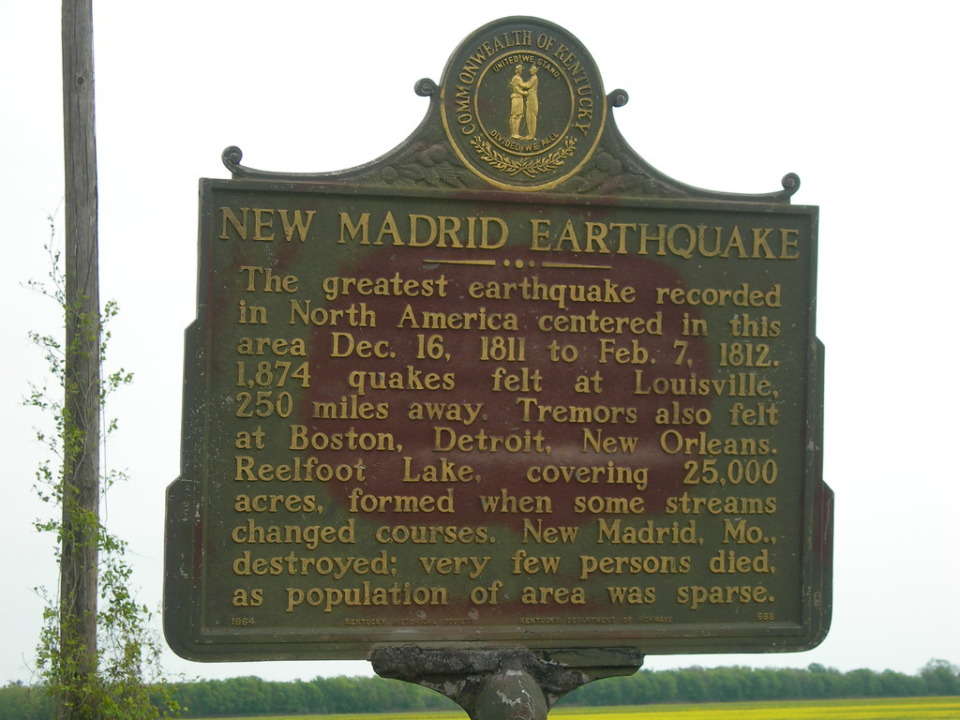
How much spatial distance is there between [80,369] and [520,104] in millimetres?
4160

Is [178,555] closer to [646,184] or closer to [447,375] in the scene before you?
[447,375]

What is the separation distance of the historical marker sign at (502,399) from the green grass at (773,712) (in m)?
4.70

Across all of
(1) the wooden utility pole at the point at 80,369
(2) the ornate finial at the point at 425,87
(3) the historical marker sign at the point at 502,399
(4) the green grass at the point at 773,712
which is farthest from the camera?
(4) the green grass at the point at 773,712

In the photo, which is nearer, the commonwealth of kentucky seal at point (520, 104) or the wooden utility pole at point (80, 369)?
the commonwealth of kentucky seal at point (520, 104)

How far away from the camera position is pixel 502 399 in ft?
28.4

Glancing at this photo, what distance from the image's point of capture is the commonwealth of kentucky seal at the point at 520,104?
883 centimetres

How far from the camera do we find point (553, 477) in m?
8.67

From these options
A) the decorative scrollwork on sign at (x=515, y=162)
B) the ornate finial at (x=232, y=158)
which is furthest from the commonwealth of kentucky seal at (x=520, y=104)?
the ornate finial at (x=232, y=158)

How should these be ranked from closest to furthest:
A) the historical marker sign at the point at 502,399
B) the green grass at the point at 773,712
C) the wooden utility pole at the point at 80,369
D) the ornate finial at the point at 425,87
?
the historical marker sign at the point at 502,399
the ornate finial at the point at 425,87
the wooden utility pole at the point at 80,369
the green grass at the point at 773,712

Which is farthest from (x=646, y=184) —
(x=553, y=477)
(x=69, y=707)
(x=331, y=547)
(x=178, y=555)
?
(x=69, y=707)

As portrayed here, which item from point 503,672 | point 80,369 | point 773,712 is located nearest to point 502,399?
point 503,672

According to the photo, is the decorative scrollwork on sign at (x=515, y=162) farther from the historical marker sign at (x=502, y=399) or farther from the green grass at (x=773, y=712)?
the green grass at (x=773, y=712)

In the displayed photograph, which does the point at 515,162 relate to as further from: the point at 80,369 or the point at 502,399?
the point at 80,369

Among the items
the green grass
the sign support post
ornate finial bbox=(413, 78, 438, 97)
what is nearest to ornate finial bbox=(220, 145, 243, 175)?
ornate finial bbox=(413, 78, 438, 97)
